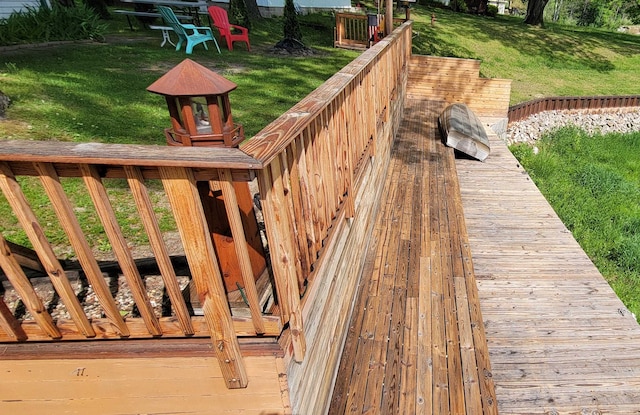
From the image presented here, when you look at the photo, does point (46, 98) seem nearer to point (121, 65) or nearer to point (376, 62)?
point (121, 65)

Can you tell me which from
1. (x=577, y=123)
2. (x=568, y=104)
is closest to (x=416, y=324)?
(x=568, y=104)

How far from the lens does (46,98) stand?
657 centimetres

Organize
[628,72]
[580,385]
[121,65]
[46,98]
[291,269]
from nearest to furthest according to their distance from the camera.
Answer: [291,269] → [580,385] → [46,98] → [121,65] → [628,72]

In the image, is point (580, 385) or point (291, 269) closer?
point (291, 269)

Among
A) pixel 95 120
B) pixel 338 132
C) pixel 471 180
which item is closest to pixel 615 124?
pixel 471 180

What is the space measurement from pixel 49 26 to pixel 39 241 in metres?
12.9

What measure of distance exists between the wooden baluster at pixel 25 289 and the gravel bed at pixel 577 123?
47.9 ft

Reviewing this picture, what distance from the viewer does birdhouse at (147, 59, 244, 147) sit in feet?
5.49

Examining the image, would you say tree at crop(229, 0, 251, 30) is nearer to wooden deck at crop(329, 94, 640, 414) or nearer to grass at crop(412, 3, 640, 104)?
grass at crop(412, 3, 640, 104)

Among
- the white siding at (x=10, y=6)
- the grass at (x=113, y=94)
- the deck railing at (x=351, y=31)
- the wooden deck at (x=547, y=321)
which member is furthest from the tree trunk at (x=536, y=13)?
the white siding at (x=10, y=6)

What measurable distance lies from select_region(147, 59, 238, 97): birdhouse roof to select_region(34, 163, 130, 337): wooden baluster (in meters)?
0.59

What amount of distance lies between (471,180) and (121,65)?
9122mm

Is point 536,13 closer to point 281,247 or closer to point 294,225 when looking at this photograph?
point 294,225

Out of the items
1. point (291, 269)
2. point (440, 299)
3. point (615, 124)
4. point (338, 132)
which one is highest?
point (338, 132)
